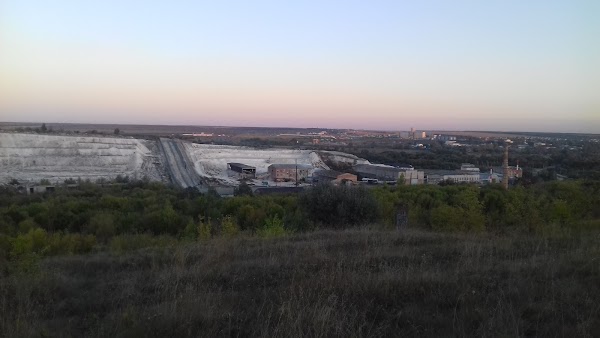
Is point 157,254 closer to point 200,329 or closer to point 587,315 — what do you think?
point 200,329

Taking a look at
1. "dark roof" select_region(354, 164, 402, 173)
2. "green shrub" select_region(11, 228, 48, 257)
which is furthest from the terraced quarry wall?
"green shrub" select_region(11, 228, 48, 257)

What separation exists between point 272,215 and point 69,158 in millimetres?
43501

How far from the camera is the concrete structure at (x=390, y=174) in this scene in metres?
43.6

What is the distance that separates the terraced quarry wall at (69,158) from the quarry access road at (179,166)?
6.54ft

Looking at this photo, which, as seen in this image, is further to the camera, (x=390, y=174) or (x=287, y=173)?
(x=287, y=173)

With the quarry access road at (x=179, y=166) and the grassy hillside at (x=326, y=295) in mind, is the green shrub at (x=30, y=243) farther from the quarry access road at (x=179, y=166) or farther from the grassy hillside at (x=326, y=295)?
the quarry access road at (x=179, y=166)

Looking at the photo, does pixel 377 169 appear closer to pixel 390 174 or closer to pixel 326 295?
pixel 390 174

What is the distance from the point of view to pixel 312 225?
14.0m

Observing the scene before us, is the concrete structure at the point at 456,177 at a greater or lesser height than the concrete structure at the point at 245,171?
greater

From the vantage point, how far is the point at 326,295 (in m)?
4.41

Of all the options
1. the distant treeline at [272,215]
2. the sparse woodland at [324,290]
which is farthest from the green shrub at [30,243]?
the sparse woodland at [324,290]

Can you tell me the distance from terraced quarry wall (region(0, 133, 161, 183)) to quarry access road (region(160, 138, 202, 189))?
199cm

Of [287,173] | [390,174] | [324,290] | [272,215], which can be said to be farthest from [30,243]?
[390,174]

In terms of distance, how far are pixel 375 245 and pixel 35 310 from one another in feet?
16.5
